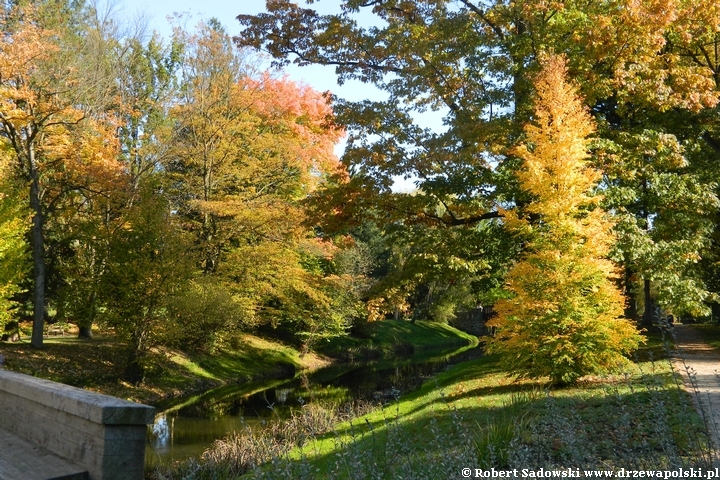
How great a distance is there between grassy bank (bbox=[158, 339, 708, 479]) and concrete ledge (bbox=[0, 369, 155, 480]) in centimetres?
41

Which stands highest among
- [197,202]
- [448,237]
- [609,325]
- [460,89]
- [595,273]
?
[460,89]

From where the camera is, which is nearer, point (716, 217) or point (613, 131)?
point (613, 131)

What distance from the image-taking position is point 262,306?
2394cm

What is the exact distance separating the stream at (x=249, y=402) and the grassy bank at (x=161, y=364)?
0.93 metres

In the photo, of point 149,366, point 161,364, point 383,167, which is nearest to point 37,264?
point 149,366

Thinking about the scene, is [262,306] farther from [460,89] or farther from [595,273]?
[595,273]

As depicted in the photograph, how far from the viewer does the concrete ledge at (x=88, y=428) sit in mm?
3971

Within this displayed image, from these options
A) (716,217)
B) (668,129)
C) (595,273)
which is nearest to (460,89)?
(668,129)

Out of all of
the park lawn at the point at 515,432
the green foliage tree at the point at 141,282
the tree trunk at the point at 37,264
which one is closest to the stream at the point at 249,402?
the park lawn at the point at 515,432

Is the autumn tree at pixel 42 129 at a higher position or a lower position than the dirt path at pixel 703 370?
higher

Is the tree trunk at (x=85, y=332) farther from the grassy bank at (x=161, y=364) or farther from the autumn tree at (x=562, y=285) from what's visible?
the autumn tree at (x=562, y=285)

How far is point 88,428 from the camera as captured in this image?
418cm

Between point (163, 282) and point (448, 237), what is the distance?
344 inches

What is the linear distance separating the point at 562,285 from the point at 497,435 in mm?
5126
